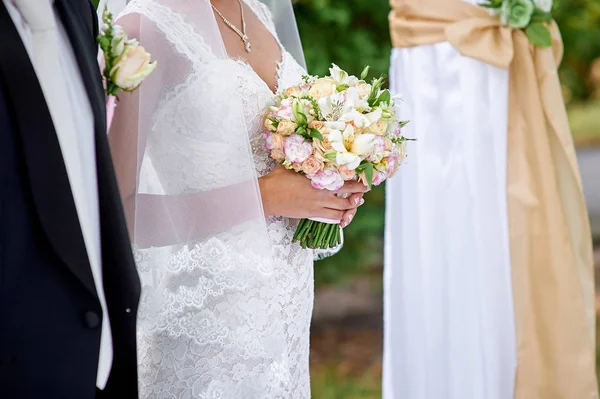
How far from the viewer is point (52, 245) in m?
1.26

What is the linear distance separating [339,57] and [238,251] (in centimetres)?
264

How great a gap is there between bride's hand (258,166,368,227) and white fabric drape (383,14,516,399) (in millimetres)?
986

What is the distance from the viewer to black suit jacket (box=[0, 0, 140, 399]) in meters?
1.24

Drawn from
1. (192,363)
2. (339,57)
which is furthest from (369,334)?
(192,363)

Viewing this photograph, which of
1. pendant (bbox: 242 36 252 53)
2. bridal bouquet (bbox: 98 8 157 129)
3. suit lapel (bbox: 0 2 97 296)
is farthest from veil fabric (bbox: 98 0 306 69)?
suit lapel (bbox: 0 2 97 296)

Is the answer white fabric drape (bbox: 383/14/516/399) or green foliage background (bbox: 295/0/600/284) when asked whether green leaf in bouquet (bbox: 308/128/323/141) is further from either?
green foliage background (bbox: 295/0/600/284)

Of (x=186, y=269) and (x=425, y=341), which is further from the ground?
(x=186, y=269)

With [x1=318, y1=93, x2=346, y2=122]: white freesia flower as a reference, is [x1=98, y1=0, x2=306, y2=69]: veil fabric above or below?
above

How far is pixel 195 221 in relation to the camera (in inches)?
71.9

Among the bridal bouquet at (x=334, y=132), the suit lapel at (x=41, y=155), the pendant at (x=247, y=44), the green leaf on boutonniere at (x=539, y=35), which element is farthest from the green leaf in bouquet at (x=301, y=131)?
the green leaf on boutonniere at (x=539, y=35)

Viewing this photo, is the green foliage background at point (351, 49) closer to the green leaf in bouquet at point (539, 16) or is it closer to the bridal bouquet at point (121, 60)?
the green leaf in bouquet at point (539, 16)

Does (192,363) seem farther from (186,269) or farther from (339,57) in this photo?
(339,57)

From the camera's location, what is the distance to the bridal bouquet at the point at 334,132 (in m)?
1.85

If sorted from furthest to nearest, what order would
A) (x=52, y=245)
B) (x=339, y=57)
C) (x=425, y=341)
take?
(x=339, y=57) → (x=425, y=341) → (x=52, y=245)
